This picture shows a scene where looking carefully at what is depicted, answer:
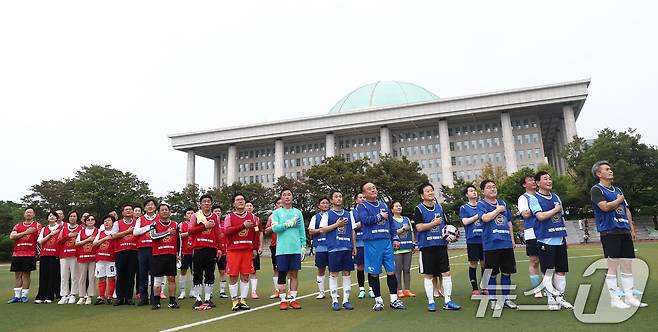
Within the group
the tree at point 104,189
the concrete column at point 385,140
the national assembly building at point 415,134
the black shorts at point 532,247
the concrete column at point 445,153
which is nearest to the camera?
the black shorts at point 532,247

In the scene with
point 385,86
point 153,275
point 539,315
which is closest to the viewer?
point 539,315

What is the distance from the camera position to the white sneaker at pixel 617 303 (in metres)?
6.12

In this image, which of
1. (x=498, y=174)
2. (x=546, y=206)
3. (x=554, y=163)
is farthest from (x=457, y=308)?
(x=554, y=163)

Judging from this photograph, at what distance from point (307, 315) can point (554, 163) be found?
99389 millimetres

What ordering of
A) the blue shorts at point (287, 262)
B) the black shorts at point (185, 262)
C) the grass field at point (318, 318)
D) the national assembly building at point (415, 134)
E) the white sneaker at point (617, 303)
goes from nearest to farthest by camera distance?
the grass field at point (318, 318) → the white sneaker at point (617, 303) → the blue shorts at point (287, 262) → the black shorts at point (185, 262) → the national assembly building at point (415, 134)

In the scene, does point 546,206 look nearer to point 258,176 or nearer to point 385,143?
point 385,143

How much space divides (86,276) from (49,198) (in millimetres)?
55530

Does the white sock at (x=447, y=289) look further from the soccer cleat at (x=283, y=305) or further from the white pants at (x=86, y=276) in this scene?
the white pants at (x=86, y=276)

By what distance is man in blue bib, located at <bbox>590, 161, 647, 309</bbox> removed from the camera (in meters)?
6.47

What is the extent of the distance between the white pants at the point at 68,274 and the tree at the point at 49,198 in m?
52.4

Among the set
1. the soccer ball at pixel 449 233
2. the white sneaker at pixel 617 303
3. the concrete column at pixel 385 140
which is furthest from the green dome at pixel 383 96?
the white sneaker at pixel 617 303

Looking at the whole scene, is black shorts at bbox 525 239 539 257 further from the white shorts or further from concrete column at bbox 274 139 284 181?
concrete column at bbox 274 139 284 181

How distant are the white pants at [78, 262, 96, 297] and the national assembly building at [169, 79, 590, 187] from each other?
183 feet

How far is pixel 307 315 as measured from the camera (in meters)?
7.02
